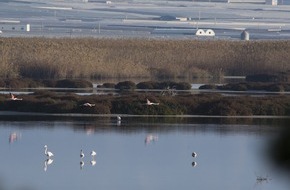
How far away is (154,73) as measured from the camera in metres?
41.8

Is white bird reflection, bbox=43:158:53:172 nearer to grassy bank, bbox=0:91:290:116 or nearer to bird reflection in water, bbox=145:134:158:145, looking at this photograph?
bird reflection in water, bbox=145:134:158:145

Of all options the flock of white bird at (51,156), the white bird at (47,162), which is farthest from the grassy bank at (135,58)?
the white bird at (47,162)

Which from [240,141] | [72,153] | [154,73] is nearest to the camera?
[72,153]

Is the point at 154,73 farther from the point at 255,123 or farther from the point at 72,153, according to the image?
the point at 72,153

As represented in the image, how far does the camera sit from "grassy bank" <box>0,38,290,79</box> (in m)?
40.0

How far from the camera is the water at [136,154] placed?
18.0 m

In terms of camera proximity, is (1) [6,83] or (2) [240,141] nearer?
Answer: (2) [240,141]

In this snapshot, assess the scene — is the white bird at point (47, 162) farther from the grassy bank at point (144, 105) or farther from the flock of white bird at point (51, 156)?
the grassy bank at point (144, 105)

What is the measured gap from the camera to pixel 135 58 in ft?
145

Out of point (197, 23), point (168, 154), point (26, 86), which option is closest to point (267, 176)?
point (168, 154)

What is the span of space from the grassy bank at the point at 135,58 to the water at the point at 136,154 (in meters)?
13.2

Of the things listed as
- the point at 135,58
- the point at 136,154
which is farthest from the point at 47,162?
the point at 135,58

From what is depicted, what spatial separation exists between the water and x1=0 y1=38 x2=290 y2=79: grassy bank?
13.2m

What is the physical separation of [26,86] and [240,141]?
12.4 m
